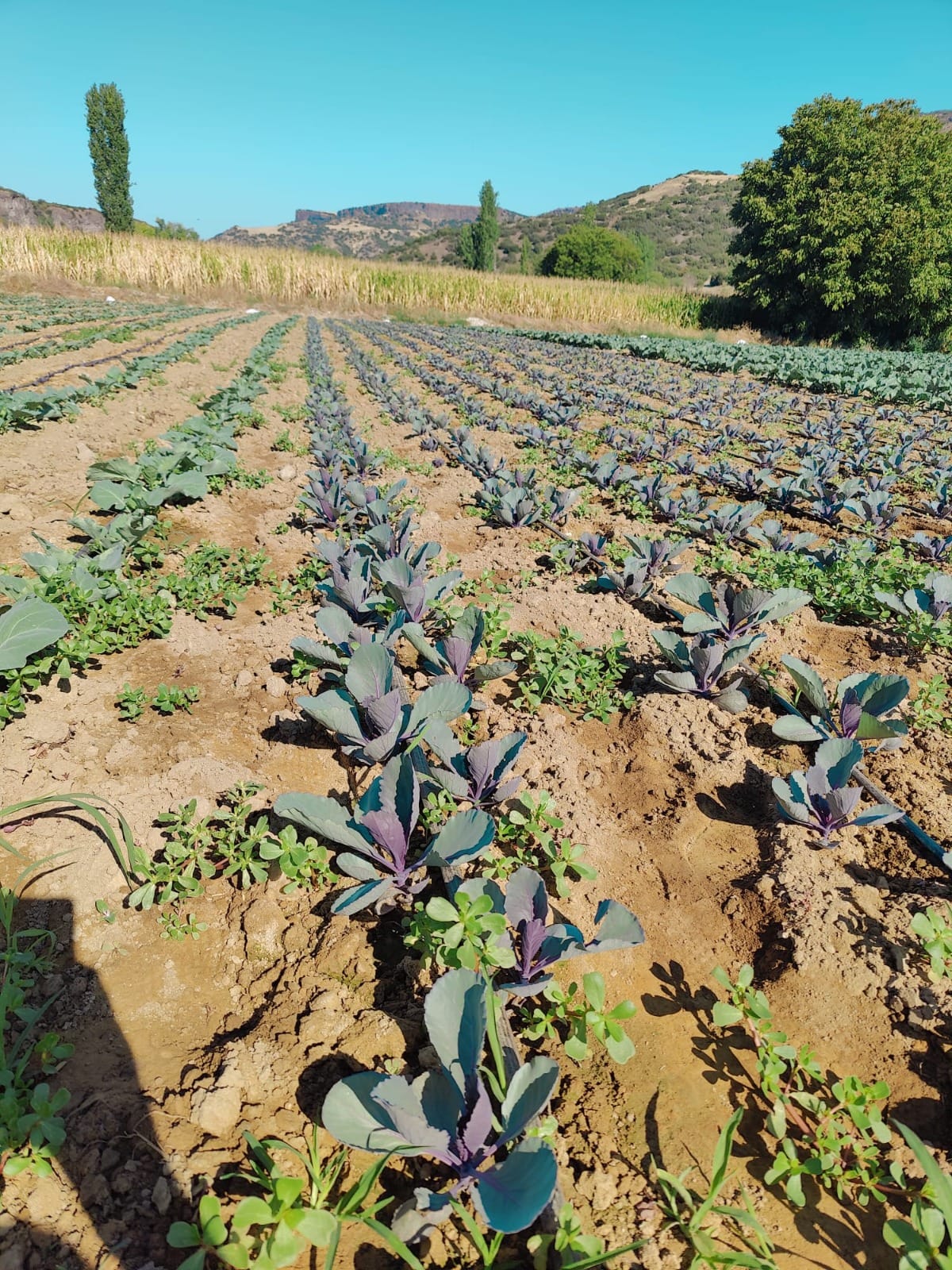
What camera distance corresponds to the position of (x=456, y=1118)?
1230mm

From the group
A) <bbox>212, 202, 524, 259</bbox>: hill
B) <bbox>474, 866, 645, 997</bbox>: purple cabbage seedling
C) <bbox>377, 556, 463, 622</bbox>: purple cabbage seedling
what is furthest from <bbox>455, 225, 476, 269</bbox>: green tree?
<bbox>212, 202, 524, 259</bbox>: hill

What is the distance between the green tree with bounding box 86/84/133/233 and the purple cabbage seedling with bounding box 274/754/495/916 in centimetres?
5786

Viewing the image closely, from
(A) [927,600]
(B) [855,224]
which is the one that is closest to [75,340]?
(A) [927,600]

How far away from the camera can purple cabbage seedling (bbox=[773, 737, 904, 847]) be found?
199 centimetres

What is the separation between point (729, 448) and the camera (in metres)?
7.79

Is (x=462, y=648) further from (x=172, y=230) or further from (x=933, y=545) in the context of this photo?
(x=172, y=230)

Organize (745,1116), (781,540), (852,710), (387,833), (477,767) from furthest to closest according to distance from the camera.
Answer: (781,540), (852,710), (477,767), (387,833), (745,1116)

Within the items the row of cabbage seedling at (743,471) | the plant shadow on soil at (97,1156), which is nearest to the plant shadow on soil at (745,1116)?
the plant shadow on soil at (97,1156)

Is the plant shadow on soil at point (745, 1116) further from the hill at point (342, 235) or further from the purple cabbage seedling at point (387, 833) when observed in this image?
the hill at point (342, 235)

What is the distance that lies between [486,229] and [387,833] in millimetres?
64807

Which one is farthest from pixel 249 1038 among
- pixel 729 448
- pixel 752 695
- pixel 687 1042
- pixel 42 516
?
pixel 729 448

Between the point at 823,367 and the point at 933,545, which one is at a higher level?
the point at 823,367

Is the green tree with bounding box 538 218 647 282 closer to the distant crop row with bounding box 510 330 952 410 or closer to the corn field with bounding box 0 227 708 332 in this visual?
the corn field with bounding box 0 227 708 332

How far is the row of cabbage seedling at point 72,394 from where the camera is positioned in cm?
608
